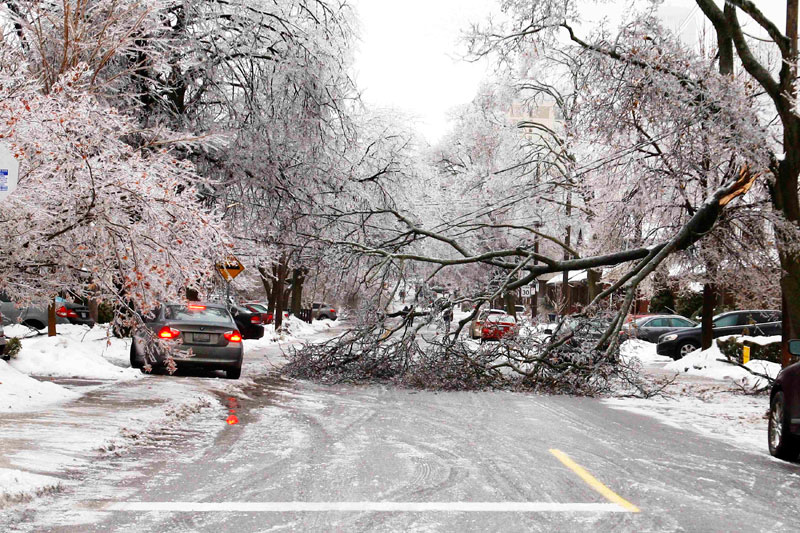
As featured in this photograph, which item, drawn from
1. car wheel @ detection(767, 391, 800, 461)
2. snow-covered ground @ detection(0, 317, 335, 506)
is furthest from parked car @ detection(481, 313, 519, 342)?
car wheel @ detection(767, 391, 800, 461)

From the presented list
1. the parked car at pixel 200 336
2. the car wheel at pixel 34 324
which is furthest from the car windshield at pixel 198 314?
the car wheel at pixel 34 324

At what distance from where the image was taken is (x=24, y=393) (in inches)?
465

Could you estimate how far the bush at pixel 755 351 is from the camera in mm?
22172

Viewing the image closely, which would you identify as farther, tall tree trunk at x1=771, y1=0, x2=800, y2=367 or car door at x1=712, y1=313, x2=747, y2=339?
car door at x1=712, y1=313, x2=747, y2=339

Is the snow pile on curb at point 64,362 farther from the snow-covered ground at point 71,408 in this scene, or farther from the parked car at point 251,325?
the parked car at point 251,325

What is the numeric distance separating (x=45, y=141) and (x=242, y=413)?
4.69 metres

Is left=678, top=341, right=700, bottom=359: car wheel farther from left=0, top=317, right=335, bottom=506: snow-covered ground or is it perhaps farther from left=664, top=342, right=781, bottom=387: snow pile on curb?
left=0, top=317, right=335, bottom=506: snow-covered ground

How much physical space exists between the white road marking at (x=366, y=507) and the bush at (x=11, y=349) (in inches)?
427

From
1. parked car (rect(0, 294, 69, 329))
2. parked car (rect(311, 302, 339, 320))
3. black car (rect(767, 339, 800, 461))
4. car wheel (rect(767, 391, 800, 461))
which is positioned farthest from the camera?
parked car (rect(311, 302, 339, 320))

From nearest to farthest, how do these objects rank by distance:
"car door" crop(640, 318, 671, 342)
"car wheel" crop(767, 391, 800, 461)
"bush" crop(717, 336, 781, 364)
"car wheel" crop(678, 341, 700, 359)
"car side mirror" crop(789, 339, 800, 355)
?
"car wheel" crop(767, 391, 800, 461), "car side mirror" crop(789, 339, 800, 355), "bush" crop(717, 336, 781, 364), "car wheel" crop(678, 341, 700, 359), "car door" crop(640, 318, 671, 342)

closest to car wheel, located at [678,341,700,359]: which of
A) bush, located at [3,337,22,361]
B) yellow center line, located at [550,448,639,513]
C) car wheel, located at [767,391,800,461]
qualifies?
car wheel, located at [767,391,800,461]

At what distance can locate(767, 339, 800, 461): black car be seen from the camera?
28.8ft

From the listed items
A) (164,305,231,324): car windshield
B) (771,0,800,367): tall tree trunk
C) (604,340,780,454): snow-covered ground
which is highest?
(771,0,800,367): tall tree trunk

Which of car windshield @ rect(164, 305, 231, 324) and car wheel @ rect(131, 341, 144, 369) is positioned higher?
car windshield @ rect(164, 305, 231, 324)
